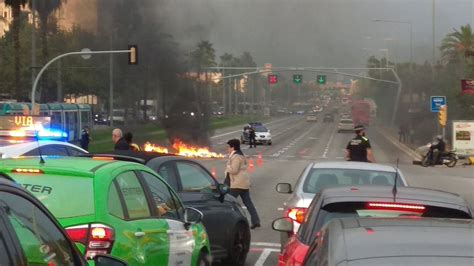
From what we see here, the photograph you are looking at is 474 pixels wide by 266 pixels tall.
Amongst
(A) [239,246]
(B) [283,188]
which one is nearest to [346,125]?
(B) [283,188]

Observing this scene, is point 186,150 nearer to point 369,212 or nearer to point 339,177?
point 339,177

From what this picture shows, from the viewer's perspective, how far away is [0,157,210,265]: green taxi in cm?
573

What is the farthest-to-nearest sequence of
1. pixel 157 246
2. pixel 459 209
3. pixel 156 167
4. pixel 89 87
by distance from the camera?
pixel 89 87
pixel 156 167
pixel 157 246
pixel 459 209

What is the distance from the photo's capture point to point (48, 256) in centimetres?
367

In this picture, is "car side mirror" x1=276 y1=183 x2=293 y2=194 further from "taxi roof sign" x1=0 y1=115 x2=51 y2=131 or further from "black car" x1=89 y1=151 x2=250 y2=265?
"taxi roof sign" x1=0 y1=115 x2=51 y2=131

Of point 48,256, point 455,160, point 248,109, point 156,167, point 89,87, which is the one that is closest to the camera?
point 48,256

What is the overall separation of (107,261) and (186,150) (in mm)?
44826

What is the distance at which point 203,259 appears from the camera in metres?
7.91

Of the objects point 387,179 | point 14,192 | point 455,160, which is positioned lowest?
point 455,160

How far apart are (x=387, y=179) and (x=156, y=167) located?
2765mm

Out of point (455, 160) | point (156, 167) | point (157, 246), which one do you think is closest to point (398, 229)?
point (157, 246)

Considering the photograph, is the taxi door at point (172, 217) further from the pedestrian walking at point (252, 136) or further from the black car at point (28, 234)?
the pedestrian walking at point (252, 136)

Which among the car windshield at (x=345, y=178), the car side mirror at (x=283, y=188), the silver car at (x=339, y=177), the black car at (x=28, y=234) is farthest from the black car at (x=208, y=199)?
the black car at (x=28, y=234)

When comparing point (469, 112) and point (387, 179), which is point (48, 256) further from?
point (469, 112)
